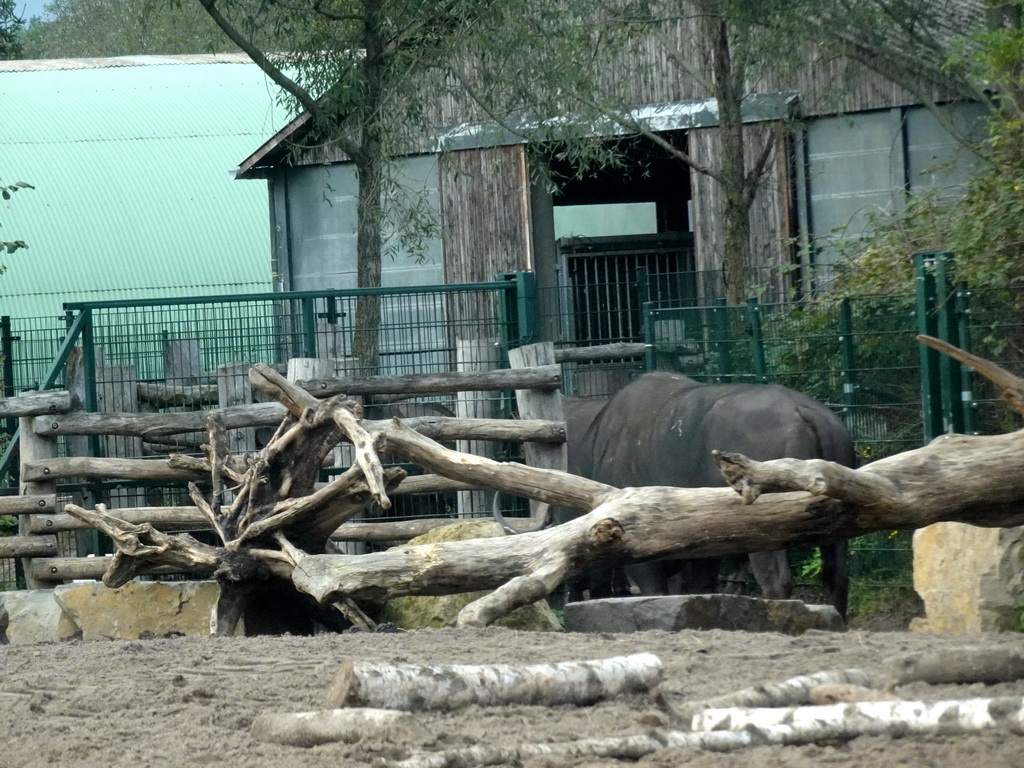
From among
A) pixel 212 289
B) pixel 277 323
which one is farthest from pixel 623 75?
pixel 212 289

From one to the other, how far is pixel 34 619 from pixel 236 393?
2.14 m

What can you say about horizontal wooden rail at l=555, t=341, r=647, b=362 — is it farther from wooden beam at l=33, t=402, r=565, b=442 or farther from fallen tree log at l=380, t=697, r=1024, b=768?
fallen tree log at l=380, t=697, r=1024, b=768

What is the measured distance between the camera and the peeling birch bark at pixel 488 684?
4.46 m

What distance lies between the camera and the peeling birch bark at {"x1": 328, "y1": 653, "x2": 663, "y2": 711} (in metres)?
4.46

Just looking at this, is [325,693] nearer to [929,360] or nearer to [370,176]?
[929,360]

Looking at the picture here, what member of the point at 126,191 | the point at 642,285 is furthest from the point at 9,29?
the point at 642,285

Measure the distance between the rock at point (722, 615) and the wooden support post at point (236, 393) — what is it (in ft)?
14.0

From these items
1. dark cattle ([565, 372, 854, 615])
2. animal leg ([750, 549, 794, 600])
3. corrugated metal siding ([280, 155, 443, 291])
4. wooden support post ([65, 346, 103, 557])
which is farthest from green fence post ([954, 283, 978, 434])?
corrugated metal siding ([280, 155, 443, 291])

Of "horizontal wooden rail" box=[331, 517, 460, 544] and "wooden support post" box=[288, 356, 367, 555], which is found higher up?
"wooden support post" box=[288, 356, 367, 555]

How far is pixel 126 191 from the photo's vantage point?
92.9 ft

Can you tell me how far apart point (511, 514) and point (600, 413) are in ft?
3.62

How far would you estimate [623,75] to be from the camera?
17.5 m

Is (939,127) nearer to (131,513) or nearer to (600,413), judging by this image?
(600,413)

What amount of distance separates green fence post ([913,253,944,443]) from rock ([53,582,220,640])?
446 centimetres
